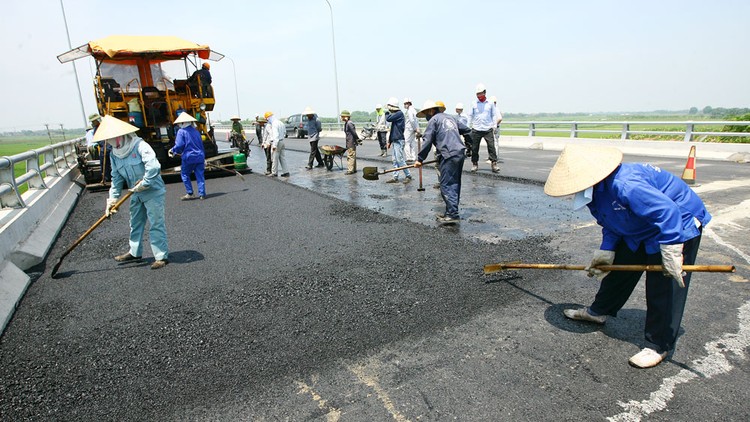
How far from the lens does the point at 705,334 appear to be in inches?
117

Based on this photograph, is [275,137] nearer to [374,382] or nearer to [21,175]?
[21,175]

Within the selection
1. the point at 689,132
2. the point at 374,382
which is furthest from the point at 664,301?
the point at 689,132

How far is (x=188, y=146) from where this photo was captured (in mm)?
8430

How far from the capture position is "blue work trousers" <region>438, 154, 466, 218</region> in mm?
6113

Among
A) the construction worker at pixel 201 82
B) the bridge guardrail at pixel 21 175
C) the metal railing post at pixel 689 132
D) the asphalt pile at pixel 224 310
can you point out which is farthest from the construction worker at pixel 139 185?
the metal railing post at pixel 689 132

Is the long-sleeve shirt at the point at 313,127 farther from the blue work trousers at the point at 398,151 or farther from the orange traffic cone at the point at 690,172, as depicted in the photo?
the orange traffic cone at the point at 690,172

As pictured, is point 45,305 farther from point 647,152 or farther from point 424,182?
point 647,152

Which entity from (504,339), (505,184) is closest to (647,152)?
(505,184)

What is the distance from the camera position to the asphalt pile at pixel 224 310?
265cm

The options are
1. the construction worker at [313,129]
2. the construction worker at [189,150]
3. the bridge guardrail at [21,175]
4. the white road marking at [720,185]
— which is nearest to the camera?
the bridge guardrail at [21,175]

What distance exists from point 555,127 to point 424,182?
12.4 meters

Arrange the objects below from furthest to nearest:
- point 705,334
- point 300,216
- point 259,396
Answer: point 300,216 → point 705,334 → point 259,396

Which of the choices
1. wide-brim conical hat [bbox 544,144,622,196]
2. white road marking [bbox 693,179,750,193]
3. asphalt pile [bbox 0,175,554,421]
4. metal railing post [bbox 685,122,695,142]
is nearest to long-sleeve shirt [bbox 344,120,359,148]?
asphalt pile [bbox 0,175,554,421]

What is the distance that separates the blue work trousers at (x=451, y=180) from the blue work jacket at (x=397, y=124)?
3607 millimetres
